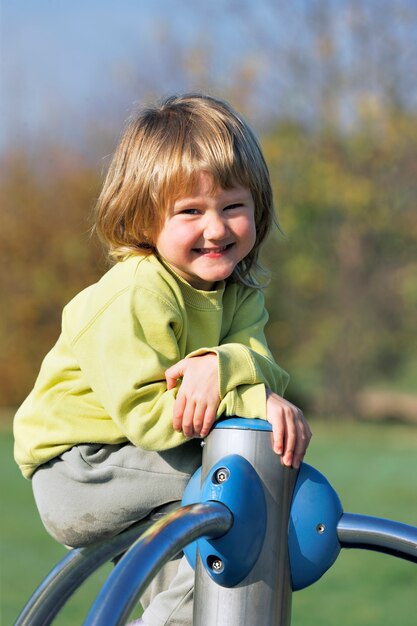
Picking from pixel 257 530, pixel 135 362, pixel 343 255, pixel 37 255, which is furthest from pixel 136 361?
pixel 343 255

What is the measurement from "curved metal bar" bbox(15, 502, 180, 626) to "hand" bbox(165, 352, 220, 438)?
0.64 feet

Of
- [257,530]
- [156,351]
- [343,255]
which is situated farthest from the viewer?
[343,255]

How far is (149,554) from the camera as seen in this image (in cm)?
125

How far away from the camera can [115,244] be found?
6.18 ft

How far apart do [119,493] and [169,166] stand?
53cm

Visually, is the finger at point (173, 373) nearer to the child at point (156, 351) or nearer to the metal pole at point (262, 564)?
the child at point (156, 351)

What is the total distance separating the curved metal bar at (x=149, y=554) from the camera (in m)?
1.17

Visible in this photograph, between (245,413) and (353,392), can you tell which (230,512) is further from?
(353,392)

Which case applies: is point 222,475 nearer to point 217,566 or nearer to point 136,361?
point 217,566

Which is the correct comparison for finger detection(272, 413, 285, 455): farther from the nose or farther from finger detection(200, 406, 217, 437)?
the nose

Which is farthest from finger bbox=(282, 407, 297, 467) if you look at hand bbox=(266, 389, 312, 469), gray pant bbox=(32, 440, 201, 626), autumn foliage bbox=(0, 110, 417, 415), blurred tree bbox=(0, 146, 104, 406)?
autumn foliage bbox=(0, 110, 417, 415)

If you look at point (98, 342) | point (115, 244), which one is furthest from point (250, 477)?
point (115, 244)

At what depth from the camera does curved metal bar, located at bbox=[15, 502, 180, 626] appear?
62.3 inches

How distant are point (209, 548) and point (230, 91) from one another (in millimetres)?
11048
